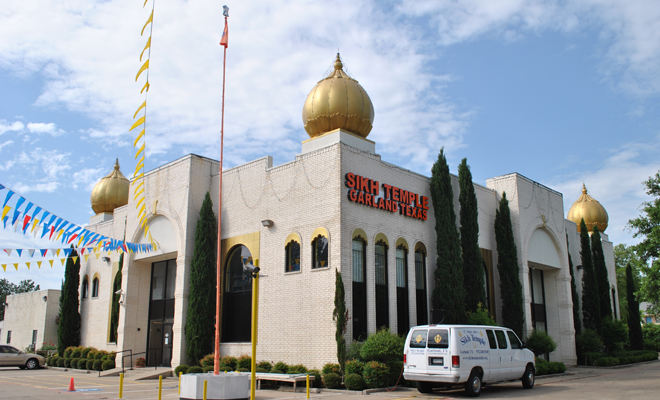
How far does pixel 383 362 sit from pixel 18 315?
116 ft

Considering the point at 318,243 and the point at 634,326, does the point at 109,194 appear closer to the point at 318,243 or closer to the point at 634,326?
the point at 318,243

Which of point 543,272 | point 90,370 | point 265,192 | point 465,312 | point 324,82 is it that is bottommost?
point 90,370

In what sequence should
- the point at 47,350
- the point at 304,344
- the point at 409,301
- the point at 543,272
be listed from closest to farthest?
1. the point at 304,344
2. the point at 409,301
3. the point at 543,272
4. the point at 47,350

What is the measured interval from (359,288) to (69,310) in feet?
69.5

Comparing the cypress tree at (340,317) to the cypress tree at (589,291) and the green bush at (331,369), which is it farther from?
the cypress tree at (589,291)

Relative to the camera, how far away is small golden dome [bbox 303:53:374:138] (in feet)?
72.9

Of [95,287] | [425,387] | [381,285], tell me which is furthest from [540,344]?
[95,287]

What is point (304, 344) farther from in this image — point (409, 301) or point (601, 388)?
point (601, 388)

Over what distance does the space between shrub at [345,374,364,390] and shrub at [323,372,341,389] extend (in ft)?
1.56

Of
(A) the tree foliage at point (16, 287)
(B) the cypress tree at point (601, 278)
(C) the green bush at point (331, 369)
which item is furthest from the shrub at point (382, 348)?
(A) the tree foliage at point (16, 287)

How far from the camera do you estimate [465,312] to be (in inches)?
866

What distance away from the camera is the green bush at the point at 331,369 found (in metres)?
17.7

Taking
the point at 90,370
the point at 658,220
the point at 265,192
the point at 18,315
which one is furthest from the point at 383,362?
the point at 18,315

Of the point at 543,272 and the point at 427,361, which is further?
the point at 543,272
